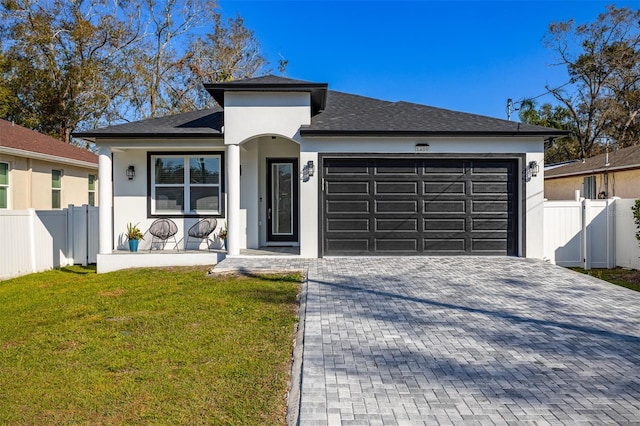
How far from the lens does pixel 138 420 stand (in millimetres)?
3127

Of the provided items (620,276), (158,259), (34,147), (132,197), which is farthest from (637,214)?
(34,147)

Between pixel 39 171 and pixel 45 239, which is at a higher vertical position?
pixel 39 171

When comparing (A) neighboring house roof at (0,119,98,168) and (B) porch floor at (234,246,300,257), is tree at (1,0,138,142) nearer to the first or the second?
(A) neighboring house roof at (0,119,98,168)

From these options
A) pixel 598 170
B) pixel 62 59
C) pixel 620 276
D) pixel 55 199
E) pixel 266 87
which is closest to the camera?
pixel 620 276

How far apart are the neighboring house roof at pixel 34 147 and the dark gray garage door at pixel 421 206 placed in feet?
31.1

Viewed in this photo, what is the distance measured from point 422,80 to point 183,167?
1495cm

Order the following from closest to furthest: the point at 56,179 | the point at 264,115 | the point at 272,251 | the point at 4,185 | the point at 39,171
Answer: the point at 264,115
the point at 272,251
the point at 4,185
the point at 39,171
the point at 56,179

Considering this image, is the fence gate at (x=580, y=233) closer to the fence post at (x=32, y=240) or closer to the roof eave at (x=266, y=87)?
the roof eave at (x=266, y=87)

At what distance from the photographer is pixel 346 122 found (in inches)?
414

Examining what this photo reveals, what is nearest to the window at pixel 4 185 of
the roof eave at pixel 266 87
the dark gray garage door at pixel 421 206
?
the roof eave at pixel 266 87

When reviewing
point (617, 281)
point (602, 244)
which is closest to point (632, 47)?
point (602, 244)

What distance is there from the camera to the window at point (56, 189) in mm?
15023

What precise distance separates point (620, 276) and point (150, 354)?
10.1m

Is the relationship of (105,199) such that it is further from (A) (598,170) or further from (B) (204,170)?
(A) (598,170)
